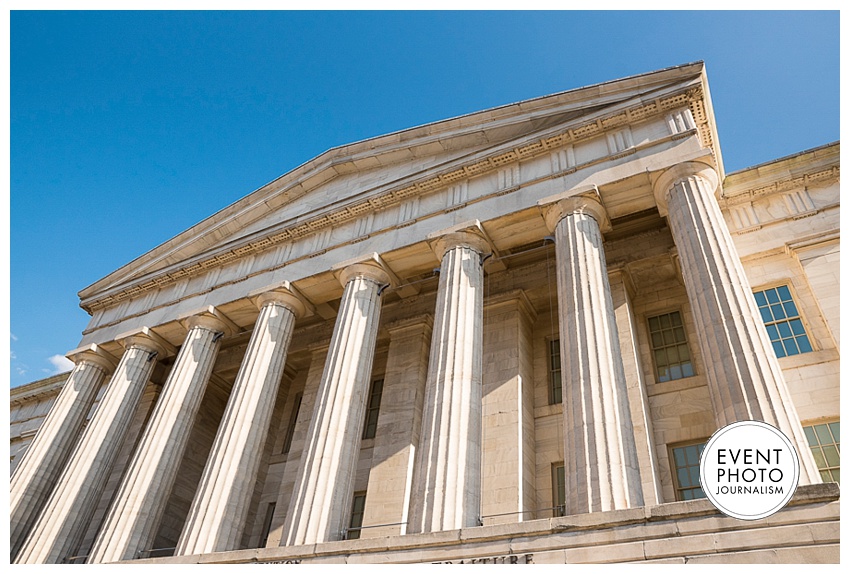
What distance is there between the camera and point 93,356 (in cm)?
3006

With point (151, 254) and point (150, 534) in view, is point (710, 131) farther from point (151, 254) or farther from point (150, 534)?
point (151, 254)

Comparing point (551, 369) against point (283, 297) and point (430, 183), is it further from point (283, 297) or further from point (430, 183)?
point (283, 297)

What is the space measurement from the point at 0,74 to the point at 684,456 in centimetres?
2066

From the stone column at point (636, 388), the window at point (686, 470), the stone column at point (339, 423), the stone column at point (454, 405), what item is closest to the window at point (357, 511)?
the stone column at point (339, 423)

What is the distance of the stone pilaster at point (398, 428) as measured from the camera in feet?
68.8

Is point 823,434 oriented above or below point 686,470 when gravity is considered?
above

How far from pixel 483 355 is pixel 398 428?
14.3 ft

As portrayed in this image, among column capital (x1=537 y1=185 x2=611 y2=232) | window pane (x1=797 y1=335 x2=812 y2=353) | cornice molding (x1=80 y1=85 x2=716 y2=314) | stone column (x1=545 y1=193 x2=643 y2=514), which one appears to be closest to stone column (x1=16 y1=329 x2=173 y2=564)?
cornice molding (x1=80 y1=85 x2=716 y2=314)

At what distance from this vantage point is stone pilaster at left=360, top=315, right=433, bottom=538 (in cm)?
2098

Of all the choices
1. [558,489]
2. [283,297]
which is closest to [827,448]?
[558,489]

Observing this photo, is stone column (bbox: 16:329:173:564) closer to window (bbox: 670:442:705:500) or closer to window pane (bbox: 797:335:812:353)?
window (bbox: 670:442:705:500)

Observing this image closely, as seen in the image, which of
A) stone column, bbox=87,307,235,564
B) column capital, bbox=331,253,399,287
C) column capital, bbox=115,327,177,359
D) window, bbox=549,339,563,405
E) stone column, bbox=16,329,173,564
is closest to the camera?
stone column, bbox=87,307,235,564

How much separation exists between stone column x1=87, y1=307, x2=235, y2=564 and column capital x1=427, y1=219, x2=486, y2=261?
11.4 metres

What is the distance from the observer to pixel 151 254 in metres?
31.8
